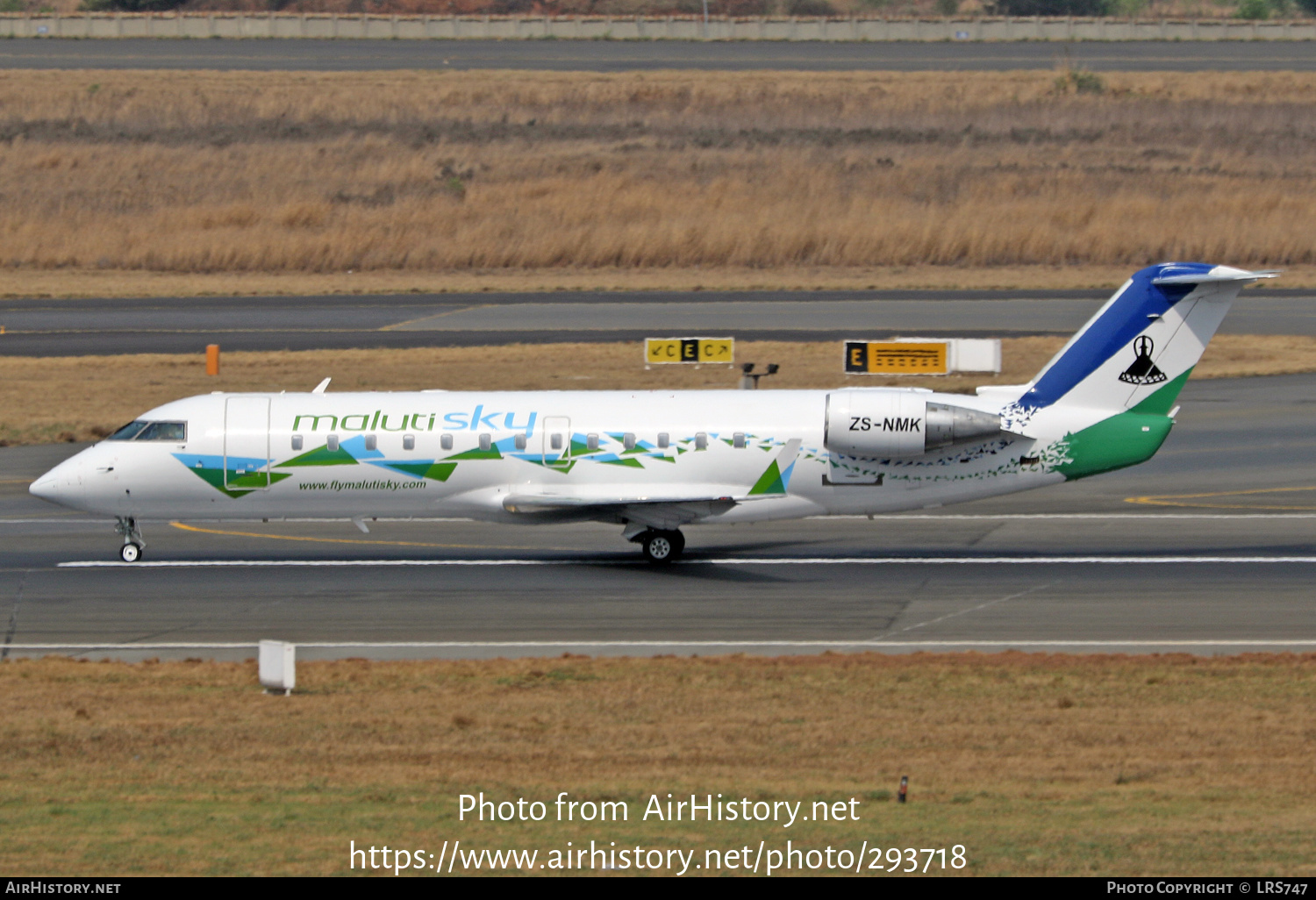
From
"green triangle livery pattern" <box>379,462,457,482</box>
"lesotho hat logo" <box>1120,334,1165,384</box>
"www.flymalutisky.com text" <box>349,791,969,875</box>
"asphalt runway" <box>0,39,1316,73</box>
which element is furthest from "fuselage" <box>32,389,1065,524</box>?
"asphalt runway" <box>0,39,1316,73</box>

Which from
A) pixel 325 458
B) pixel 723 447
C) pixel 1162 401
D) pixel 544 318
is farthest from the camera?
pixel 544 318

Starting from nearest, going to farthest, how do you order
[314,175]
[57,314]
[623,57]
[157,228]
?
[57,314] < [157,228] < [314,175] < [623,57]

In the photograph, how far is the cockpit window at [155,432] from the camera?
1230 inches

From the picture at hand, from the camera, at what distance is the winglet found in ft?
99.3

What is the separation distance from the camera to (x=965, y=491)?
30.5 metres

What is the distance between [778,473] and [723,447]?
1.17 meters

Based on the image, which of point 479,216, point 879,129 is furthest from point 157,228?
point 879,129

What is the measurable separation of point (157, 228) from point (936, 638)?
225 feet

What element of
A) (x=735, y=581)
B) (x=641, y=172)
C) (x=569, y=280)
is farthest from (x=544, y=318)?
(x=735, y=581)

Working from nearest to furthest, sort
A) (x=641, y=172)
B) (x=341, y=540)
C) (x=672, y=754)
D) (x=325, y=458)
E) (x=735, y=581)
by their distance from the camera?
(x=672, y=754)
(x=735, y=581)
(x=325, y=458)
(x=341, y=540)
(x=641, y=172)

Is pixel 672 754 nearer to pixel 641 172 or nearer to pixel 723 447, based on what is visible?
pixel 723 447

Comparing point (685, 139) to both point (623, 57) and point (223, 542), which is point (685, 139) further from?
point (223, 542)

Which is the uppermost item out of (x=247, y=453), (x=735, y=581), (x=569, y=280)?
(x=569, y=280)

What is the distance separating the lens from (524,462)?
30.5m
